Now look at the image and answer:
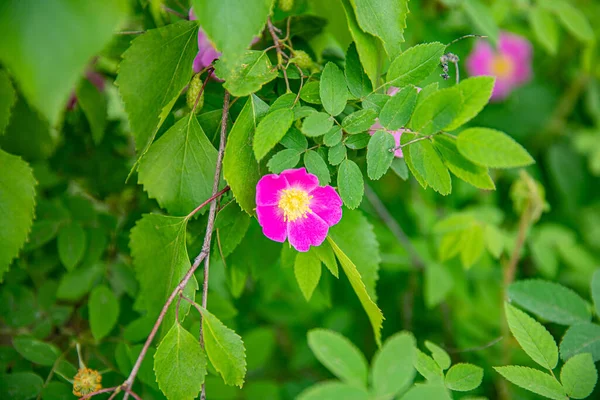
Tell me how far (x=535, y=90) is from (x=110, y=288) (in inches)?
77.2

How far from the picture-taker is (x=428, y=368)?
748 mm

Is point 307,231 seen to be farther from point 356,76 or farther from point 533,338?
point 533,338

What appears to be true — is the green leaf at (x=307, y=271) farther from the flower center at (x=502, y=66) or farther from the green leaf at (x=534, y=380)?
the flower center at (x=502, y=66)

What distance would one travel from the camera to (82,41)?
1.55 ft

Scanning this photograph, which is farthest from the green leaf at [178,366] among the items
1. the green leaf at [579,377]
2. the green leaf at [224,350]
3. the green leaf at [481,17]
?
the green leaf at [481,17]

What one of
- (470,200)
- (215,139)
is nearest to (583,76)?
(470,200)

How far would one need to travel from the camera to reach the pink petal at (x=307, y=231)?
76 cm

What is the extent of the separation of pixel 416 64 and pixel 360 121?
0.11 metres

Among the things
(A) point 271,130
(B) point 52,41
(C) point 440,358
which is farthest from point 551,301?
(B) point 52,41

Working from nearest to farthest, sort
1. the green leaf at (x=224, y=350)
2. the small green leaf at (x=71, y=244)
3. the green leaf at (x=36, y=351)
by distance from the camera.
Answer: the green leaf at (x=224, y=350), the green leaf at (x=36, y=351), the small green leaf at (x=71, y=244)

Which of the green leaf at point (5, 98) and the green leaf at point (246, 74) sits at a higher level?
the green leaf at point (5, 98)

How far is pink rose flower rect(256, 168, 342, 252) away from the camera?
73 centimetres

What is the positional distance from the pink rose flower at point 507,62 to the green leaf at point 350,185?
66.0 inches

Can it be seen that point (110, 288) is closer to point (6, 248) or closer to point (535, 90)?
point (6, 248)
